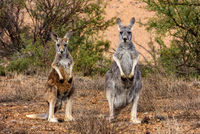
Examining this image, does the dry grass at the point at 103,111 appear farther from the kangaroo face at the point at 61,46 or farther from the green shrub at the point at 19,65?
the green shrub at the point at 19,65

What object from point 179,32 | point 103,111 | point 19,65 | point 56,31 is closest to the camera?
point 103,111

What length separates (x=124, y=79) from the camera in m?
5.75

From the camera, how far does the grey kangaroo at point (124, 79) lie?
226 inches

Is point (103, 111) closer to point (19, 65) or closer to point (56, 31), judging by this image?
point (19, 65)

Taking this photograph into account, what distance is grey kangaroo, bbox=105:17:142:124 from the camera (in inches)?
226

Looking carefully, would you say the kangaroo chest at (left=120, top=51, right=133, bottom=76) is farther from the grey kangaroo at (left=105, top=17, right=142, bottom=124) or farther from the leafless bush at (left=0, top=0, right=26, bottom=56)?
the leafless bush at (left=0, top=0, right=26, bottom=56)

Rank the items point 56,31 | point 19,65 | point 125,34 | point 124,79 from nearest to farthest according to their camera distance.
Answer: point 124,79
point 125,34
point 19,65
point 56,31

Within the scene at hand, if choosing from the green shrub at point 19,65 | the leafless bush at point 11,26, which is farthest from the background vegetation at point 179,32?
the leafless bush at point 11,26

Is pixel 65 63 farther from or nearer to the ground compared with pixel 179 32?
nearer to the ground

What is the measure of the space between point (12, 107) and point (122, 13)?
130 feet

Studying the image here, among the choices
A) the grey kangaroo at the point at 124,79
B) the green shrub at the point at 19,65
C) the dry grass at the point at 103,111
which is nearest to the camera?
the dry grass at the point at 103,111

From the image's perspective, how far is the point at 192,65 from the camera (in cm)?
1152

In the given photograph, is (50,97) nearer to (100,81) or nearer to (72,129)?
(72,129)

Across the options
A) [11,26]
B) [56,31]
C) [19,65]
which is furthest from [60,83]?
[11,26]
